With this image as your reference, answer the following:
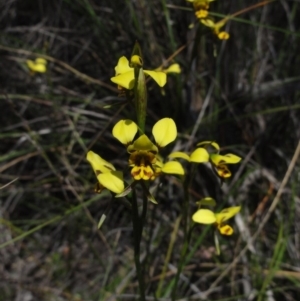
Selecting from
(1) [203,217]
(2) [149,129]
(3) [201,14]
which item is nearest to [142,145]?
(1) [203,217]

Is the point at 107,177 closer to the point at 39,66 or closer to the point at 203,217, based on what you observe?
the point at 203,217

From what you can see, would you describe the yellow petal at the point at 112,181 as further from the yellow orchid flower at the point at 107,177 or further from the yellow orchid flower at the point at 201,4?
the yellow orchid flower at the point at 201,4

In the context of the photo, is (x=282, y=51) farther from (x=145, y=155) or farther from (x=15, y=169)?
(x=145, y=155)

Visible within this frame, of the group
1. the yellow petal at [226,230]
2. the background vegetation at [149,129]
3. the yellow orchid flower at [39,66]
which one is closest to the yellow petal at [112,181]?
the yellow petal at [226,230]

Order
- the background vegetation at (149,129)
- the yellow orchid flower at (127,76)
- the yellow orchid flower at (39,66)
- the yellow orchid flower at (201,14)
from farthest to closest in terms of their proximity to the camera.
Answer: the yellow orchid flower at (39,66) → the background vegetation at (149,129) → the yellow orchid flower at (201,14) → the yellow orchid flower at (127,76)

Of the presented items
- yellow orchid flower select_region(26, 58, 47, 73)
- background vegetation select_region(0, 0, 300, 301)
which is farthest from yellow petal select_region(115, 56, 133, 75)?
yellow orchid flower select_region(26, 58, 47, 73)
